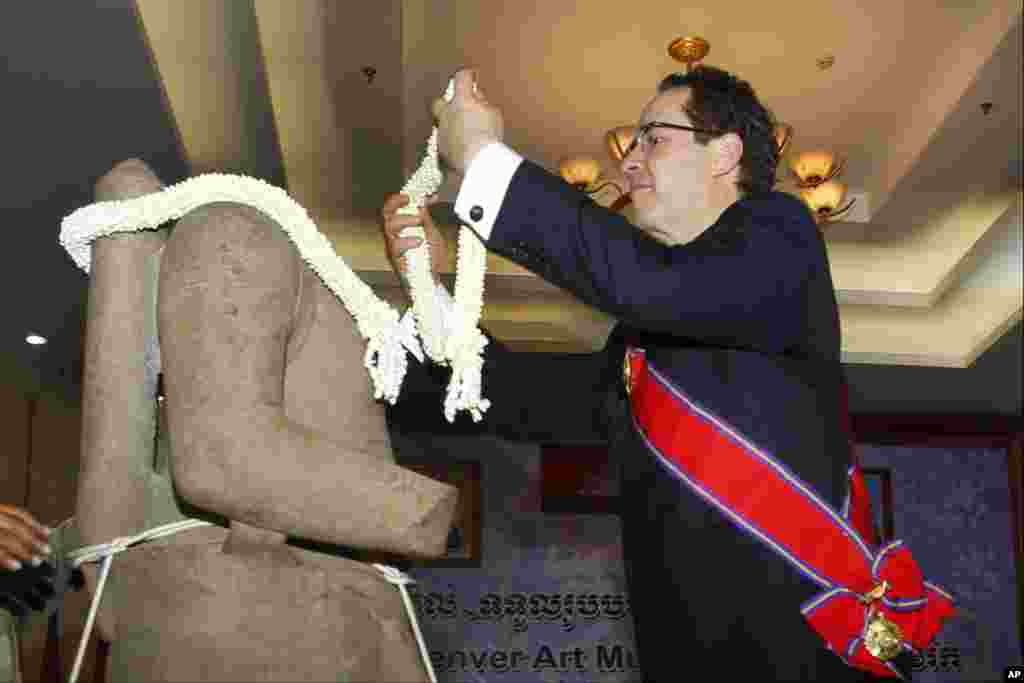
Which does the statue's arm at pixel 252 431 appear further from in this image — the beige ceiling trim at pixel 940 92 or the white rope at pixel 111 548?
the beige ceiling trim at pixel 940 92

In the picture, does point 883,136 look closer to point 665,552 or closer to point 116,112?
point 116,112

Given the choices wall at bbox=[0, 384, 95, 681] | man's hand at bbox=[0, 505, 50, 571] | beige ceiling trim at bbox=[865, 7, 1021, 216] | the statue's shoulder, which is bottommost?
man's hand at bbox=[0, 505, 50, 571]

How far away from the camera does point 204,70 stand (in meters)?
4.10

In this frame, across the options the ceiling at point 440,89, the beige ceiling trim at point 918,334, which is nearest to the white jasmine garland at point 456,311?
the ceiling at point 440,89

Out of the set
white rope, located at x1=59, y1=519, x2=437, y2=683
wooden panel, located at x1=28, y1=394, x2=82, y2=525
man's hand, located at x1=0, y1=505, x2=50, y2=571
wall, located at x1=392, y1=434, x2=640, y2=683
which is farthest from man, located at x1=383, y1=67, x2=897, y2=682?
wooden panel, located at x1=28, y1=394, x2=82, y2=525

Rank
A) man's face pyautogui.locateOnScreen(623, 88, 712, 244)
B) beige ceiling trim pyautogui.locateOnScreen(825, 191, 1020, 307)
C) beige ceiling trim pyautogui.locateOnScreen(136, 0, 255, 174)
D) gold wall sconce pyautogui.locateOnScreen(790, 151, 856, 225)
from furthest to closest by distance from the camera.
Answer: beige ceiling trim pyautogui.locateOnScreen(825, 191, 1020, 307) < gold wall sconce pyautogui.locateOnScreen(790, 151, 856, 225) < beige ceiling trim pyautogui.locateOnScreen(136, 0, 255, 174) < man's face pyautogui.locateOnScreen(623, 88, 712, 244)

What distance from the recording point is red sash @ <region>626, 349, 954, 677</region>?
146 cm

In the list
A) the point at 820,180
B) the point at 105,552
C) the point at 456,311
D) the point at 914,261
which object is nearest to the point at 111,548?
the point at 105,552

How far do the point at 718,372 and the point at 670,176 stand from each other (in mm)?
332

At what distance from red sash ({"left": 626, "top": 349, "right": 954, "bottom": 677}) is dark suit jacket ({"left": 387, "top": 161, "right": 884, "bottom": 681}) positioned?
0.06ft

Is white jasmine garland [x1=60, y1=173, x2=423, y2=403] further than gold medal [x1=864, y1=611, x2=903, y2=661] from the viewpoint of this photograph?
No

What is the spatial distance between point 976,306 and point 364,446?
18.8 feet

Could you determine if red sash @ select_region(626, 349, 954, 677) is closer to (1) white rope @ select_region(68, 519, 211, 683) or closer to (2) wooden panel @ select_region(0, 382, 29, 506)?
(1) white rope @ select_region(68, 519, 211, 683)

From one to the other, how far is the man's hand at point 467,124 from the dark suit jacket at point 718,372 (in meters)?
0.07
